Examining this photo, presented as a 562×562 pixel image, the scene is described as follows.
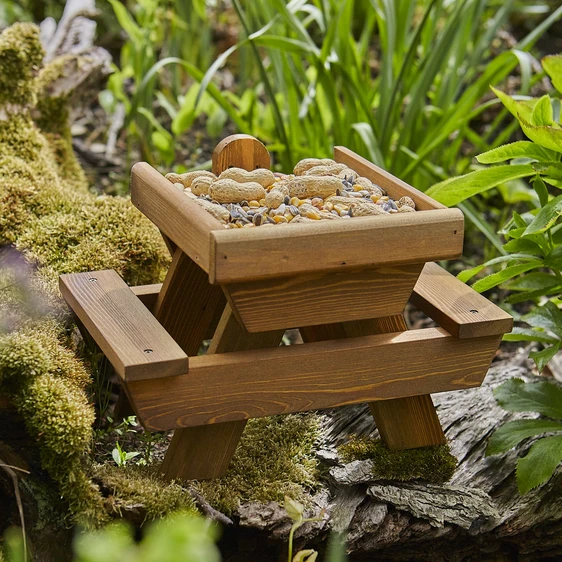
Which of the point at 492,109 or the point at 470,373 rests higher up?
the point at 470,373

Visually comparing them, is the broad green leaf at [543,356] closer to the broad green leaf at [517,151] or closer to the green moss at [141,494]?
the broad green leaf at [517,151]

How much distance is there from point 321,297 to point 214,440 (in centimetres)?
42

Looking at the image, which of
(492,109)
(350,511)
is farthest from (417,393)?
(492,109)

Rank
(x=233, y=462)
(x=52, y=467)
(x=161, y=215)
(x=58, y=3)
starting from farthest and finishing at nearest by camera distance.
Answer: (x=58, y=3), (x=233, y=462), (x=161, y=215), (x=52, y=467)

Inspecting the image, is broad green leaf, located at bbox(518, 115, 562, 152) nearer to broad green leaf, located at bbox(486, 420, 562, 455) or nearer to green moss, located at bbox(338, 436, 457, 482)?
broad green leaf, located at bbox(486, 420, 562, 455)

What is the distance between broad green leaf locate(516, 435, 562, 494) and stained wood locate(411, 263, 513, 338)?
0.31m

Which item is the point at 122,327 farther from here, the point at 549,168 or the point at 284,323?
the point at 549,168

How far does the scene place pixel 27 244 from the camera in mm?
2203

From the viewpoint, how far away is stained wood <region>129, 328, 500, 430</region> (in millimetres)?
1622

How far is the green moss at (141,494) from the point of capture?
5.42 feet

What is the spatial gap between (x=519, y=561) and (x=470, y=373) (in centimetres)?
57

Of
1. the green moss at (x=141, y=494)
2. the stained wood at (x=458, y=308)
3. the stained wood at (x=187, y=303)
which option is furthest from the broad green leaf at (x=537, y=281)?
the green moss at (x=141, y=494)

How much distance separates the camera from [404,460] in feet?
6.38

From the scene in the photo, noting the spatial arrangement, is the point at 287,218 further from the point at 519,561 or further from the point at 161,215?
the point at 519,561
